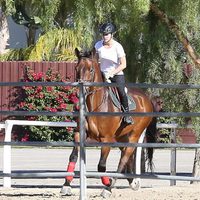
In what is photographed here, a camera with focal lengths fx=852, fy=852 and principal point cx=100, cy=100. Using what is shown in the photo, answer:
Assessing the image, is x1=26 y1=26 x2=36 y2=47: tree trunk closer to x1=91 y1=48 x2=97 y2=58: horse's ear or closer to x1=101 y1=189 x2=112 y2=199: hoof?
x1=91 y1=48 x2=97 y2=58: horse's ear

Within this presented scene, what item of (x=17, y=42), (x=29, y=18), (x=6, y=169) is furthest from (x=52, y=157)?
(x=17, y=42)

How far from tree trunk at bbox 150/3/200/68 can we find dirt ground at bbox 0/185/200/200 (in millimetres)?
2121

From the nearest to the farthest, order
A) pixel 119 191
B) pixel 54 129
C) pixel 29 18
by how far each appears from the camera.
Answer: pixel 119 191 → pixel 54 129 → pixel 29 18

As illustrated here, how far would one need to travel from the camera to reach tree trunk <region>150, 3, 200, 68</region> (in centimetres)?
1304

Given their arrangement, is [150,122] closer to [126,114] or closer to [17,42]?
[126,114]

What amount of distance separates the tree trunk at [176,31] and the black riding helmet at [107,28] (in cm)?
73

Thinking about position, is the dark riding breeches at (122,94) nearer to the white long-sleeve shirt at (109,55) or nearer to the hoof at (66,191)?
the white long-sleeve shirt at (109,55)

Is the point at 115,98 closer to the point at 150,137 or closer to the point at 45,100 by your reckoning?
the point at 150,137

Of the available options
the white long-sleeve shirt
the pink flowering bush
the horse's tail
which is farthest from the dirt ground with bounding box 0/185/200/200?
the pink flowering bush

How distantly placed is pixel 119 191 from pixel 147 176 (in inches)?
106

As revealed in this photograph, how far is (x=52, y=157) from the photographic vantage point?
21984 mm

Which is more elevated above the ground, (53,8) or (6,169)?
(53,8)

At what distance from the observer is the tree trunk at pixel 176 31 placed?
13038 mm

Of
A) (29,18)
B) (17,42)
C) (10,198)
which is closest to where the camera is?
(10,198)
